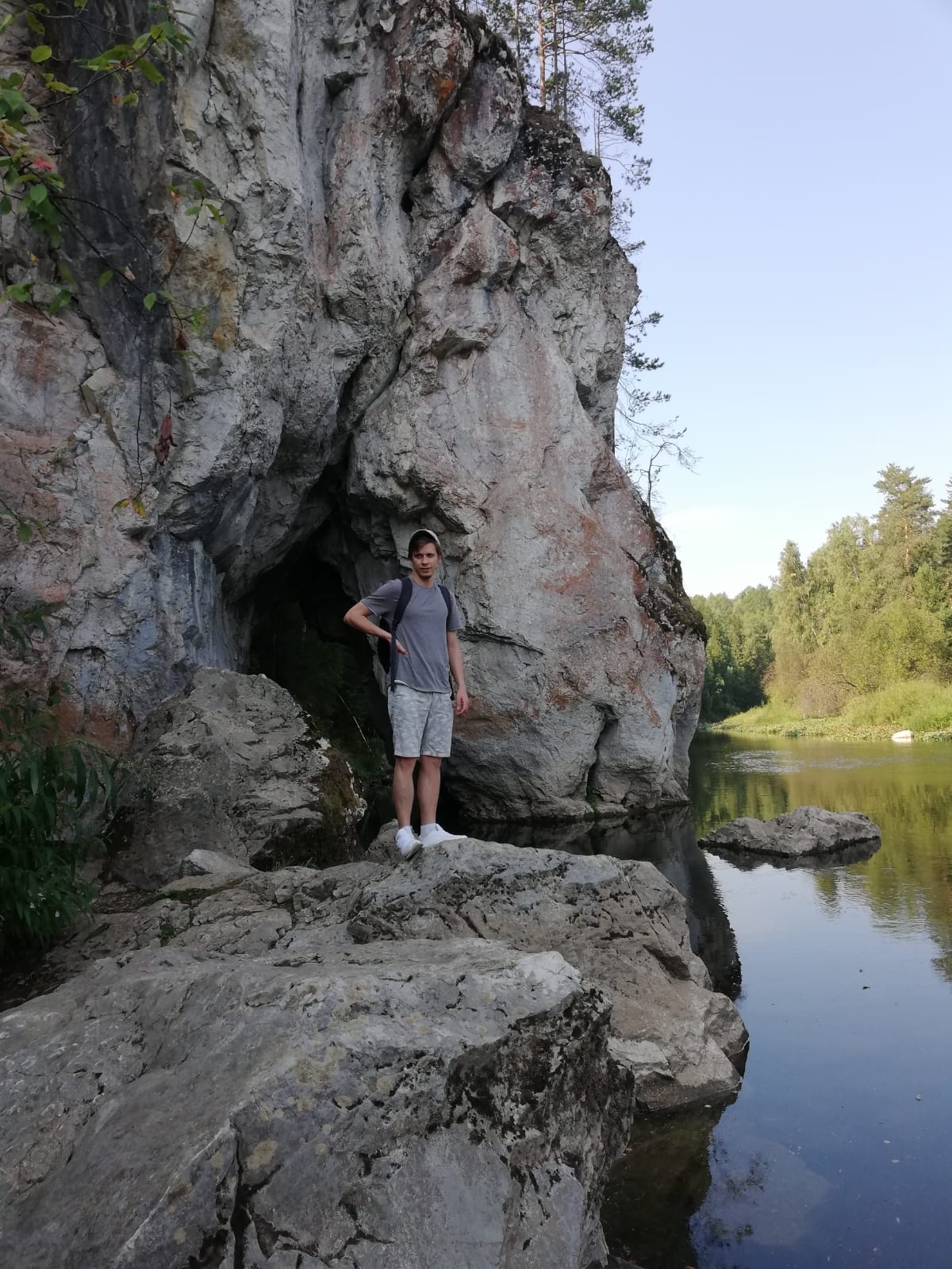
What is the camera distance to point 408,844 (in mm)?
4699

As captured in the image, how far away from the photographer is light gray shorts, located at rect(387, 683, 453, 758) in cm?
504

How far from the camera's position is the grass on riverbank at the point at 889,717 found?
29.8 m

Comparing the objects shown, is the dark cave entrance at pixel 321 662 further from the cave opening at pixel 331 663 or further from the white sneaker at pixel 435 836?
the white sneaker at pixel 435 836

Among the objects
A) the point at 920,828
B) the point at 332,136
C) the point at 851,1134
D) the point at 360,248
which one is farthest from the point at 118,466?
the point at 920,828

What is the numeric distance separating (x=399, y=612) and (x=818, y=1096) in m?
3.22

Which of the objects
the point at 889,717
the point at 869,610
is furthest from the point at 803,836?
the point at 869,610

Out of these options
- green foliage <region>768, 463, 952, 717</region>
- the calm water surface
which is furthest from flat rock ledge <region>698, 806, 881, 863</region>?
green foliage <region>768, 463, 952, 717</region>

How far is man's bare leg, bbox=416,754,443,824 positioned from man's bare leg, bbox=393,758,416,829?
8 cm

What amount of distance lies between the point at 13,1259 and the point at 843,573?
51155 mm

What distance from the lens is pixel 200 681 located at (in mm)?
7926

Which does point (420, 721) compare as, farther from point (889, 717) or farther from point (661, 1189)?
point (889, 717)

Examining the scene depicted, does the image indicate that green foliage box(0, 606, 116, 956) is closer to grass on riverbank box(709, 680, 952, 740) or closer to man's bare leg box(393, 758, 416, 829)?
man's bare leg box(393, 758, 416, 829)

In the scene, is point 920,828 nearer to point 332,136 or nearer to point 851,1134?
point 851,1134

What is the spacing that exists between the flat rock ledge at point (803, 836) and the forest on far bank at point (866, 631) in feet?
71.3
